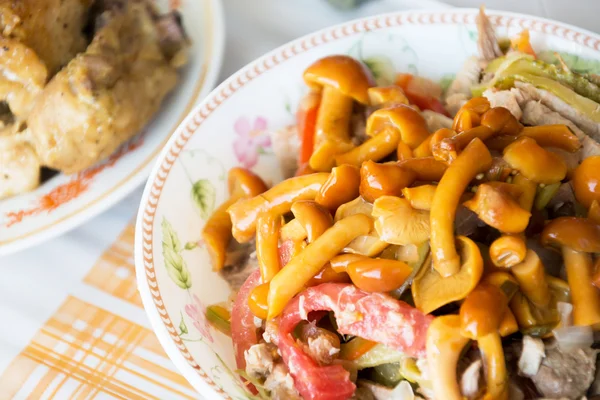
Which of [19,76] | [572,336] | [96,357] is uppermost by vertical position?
[19,76]

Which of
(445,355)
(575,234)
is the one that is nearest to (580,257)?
(575,234)

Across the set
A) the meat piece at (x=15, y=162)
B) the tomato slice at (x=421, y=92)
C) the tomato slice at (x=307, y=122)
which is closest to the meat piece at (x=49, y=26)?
the meat piece at (x=15, y=162)

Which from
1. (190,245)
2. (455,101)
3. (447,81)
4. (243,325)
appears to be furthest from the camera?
(447,81)

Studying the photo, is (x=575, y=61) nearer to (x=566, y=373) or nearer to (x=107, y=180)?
(x=566, y=373)

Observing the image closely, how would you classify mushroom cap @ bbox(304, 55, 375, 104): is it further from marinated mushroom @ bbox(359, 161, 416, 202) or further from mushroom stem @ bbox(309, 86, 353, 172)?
marinated mushroom @ bbox(359, 161, 416, 202)

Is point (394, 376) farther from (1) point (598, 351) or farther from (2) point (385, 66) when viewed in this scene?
(2) point (385, 66)

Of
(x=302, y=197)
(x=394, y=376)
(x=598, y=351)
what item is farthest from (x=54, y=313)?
(x=598, y=351)
